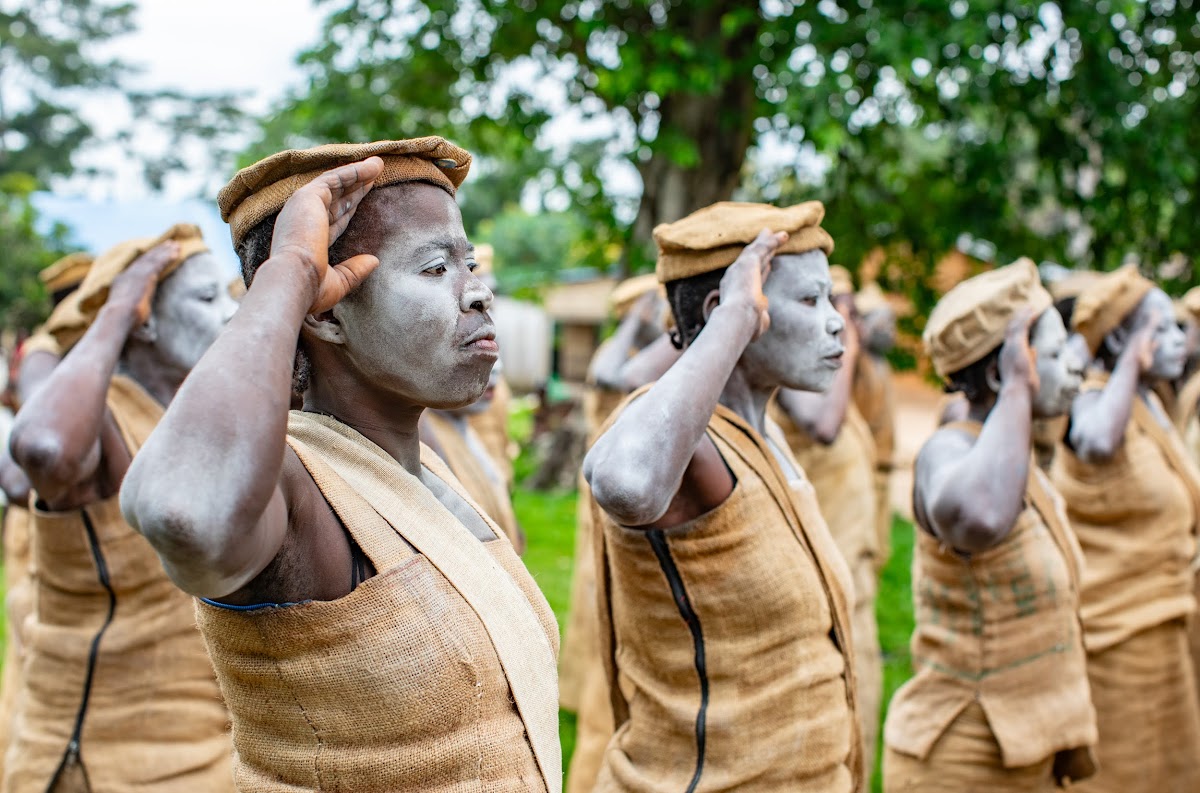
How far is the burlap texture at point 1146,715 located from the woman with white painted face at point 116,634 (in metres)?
3.48

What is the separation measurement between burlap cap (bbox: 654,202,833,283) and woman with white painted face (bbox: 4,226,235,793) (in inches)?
60.5

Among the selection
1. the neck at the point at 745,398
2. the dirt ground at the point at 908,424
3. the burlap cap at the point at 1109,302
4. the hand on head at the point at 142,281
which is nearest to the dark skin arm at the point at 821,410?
the burlap cap at the point at 1109,302

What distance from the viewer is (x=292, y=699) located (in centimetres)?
179

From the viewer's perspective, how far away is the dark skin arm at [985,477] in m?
3.58

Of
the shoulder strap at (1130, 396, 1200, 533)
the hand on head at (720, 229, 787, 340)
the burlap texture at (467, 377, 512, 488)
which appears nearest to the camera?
the hand on head at (720, 229, 787, 340)

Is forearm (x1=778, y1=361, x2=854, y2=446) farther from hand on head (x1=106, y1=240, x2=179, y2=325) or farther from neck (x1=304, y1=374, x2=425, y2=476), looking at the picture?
neck (x1=304, y1=374, x2=425, y2=476)

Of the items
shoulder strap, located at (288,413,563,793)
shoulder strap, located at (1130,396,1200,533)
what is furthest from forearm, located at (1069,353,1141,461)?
shoulder strap, located at (288,413,563,793)

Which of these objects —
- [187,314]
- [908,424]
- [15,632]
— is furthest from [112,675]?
[908,424]

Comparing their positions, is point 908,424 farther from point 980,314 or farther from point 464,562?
point 464,562

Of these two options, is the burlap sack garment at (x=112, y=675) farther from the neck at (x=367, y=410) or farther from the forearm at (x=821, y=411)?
the forearm at (x=821, y=411)

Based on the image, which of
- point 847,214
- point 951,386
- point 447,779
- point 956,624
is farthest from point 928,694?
point 847,214

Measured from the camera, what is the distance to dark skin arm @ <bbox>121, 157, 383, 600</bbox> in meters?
1.44

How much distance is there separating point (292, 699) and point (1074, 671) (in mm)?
2903

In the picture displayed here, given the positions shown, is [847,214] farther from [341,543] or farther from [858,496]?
[341,543]
